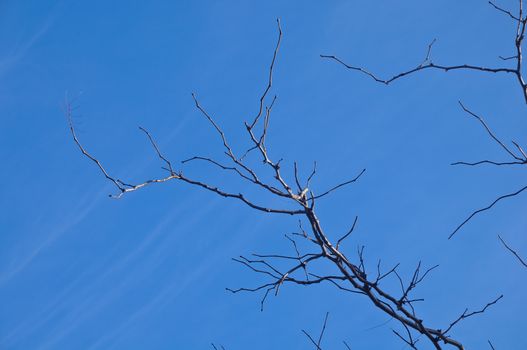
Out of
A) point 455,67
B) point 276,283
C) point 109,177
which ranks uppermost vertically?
point 455,67

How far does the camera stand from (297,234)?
3.22 metres

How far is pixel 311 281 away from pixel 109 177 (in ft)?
3.97

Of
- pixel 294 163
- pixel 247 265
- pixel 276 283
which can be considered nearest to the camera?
pixel 294 163

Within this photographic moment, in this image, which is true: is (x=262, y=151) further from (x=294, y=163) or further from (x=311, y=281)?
(x=311, y=281)

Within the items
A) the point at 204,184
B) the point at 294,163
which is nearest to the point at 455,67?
the point at 294,163

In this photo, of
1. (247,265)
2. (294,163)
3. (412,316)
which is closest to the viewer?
(412,316)

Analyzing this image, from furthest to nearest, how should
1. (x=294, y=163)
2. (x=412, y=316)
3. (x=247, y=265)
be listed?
(x=247, y=265) → (x=294, y=163) → (x=412, y=316)

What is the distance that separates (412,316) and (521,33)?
5.16 ft

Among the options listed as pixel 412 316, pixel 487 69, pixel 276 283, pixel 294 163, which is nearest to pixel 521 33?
pixel 487 69

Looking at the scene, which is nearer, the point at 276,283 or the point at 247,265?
the point at 276,283

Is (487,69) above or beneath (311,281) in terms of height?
above

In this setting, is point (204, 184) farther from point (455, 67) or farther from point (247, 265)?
point (455, 67)

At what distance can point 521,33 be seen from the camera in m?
2.96

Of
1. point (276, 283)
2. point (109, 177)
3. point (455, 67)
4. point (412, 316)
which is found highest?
point (455, 67)
